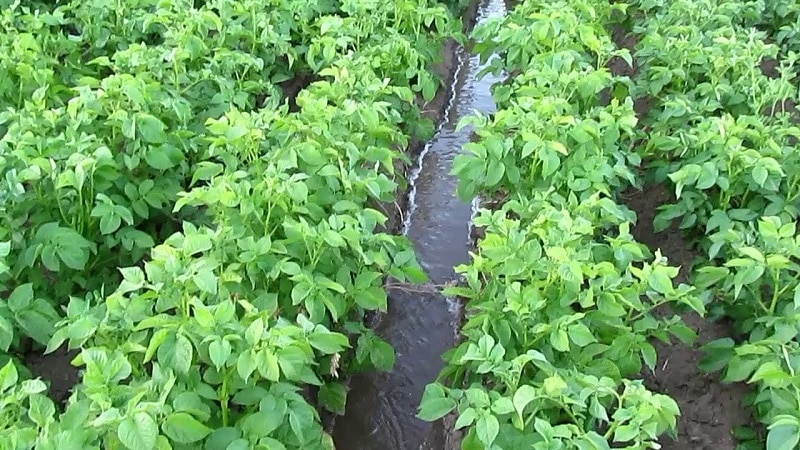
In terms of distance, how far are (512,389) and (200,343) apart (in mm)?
935

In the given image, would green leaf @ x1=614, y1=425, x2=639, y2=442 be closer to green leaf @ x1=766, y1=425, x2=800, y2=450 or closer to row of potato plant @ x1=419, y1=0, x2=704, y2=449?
row of potato plant @ x1=419, y1=0, x2=704, y2=449

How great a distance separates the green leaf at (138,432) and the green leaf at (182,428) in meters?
0.11

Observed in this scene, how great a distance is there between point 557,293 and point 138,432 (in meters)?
1.42

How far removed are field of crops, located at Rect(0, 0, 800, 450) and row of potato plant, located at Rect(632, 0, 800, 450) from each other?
1cm

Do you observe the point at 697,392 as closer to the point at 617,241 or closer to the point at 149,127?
the point at 617,241

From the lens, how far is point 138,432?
1.86 m

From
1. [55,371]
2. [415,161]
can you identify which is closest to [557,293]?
[55,371]

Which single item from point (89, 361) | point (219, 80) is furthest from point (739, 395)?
point (219, 80)

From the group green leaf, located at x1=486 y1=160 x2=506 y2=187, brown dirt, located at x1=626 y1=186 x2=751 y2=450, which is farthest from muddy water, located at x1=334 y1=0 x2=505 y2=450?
brown dirt, located at x1=626 y1=186 x2=751 y2=450

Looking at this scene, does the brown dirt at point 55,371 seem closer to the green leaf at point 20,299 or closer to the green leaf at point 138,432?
the green leaf at point 20,299

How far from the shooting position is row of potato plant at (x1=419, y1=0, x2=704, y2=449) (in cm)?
217

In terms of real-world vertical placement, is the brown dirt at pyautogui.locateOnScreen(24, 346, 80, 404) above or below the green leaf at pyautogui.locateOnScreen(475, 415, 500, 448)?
below

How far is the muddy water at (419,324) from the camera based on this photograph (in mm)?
3406

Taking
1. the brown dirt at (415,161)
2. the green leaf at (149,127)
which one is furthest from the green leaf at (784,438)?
the green leaf at (149,127)
